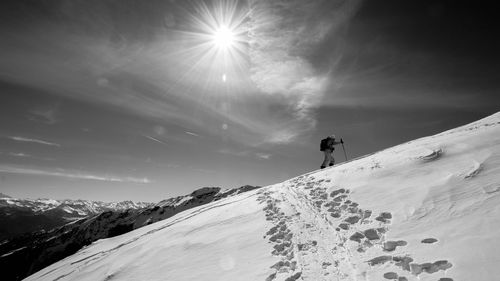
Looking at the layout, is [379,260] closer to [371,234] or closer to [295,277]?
[371,234]

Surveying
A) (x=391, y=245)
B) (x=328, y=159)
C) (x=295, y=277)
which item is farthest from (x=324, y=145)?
(x=295, y=277)

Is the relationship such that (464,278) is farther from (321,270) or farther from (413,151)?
(413,151)

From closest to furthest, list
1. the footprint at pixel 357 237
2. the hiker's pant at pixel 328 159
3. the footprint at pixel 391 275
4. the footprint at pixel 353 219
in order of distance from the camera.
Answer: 1. the footprint at pixel 391 275
2. the footprint at pixel 357 237
3. the footprint at pixel 353 219
4. the hiker's pant at pixel 328 159

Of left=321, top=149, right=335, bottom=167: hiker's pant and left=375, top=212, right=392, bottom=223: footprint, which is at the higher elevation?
left=321, top=149, right=335, bottom=167: hiker's pant

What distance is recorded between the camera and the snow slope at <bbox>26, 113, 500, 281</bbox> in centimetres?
663

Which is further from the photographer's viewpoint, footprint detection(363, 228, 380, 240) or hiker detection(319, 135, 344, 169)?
hiker detection(319, 135, 344, 169)

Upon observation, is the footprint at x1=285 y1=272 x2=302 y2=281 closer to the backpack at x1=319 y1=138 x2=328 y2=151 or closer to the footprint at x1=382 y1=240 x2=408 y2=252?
the footprint at x1=382 y1=240 x2=408 y2=252

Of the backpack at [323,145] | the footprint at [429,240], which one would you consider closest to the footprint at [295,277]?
the footprint at [429,240]

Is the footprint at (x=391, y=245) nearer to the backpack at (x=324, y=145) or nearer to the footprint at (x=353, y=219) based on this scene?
the footprint at (x=353, y=219)

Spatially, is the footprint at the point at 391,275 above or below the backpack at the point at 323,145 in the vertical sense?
below

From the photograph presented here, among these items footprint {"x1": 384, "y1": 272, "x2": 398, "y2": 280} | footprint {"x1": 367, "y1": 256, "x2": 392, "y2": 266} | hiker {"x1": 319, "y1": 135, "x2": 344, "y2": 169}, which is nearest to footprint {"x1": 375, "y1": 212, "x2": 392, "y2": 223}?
footprint {"x1": 367, "y1": 256, "x2": 392, "y2": 266}

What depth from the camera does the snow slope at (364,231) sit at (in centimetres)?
663

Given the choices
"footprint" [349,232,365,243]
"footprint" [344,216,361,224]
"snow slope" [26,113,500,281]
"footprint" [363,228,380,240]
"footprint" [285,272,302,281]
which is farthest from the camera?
"footprint" [344,216,361,224]

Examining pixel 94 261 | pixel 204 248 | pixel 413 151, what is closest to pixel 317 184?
pixel 413 151
